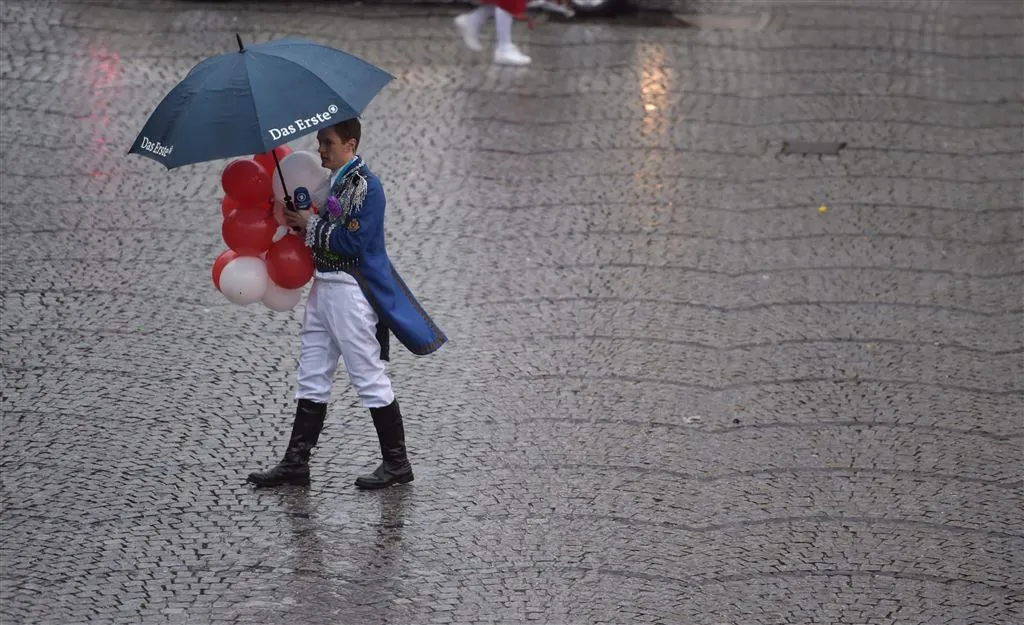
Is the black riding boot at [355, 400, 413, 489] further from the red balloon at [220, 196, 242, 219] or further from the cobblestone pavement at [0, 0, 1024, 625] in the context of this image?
the red balloon at [220, 196, 242, 219]

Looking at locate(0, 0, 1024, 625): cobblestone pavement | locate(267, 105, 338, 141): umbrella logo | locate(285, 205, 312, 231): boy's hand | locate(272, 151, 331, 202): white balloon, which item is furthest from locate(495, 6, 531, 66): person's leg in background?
locate(267, 105, 338, 141): umbrella logo

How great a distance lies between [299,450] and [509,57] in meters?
6.17

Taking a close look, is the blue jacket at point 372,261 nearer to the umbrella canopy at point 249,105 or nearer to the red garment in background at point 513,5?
the umbrella canopy at point 249,105

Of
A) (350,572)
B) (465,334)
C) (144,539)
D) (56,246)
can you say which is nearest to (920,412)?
(465,334)

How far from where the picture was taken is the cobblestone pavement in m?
5.77

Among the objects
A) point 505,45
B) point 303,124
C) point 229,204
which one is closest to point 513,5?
point 505,45

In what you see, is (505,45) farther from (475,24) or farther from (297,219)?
(297,219)

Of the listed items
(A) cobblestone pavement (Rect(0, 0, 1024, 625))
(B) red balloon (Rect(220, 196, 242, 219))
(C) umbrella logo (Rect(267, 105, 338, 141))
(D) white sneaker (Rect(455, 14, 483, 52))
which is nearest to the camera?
(C) umbrella logo (Rect(267, 105, 338, 141))

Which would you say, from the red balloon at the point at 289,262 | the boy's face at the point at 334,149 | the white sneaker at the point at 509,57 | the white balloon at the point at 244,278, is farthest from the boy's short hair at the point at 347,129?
the white sneaker at the point at 509,57

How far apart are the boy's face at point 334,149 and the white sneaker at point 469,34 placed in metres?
6.32

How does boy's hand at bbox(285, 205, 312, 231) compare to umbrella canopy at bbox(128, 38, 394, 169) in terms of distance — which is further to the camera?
boy's hand at bbox(285, 205, 312, 231)

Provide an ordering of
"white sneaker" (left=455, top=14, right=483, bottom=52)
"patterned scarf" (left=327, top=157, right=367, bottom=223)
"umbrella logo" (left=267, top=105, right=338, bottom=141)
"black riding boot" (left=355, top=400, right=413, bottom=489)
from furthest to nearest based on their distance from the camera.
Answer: "white sneaker" (left=455, top=14, right=483, bottom=52)
"black riding boot" (left=355, top=400, right=413, bottom=489)
"patterned scarf" (left=327, top=157, right=367, bottom=223)
"umbrella logo" (left=267, top=105, right=338, bottom=141)

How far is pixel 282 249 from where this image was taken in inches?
239

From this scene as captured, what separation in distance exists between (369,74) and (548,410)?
1900 millimetres
